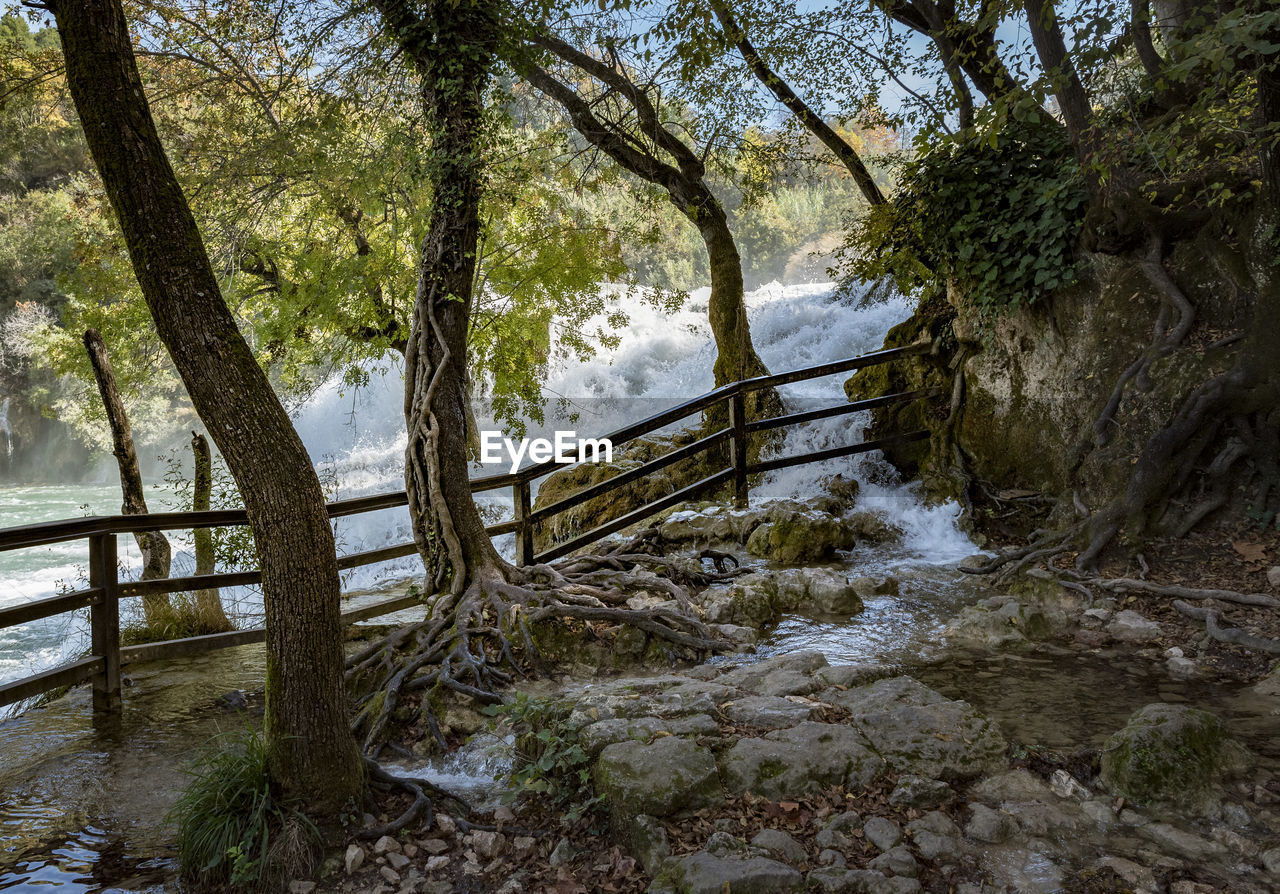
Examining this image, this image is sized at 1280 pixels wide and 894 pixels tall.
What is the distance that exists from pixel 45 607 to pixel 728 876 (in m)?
3.56

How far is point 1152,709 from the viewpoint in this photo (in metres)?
2.78

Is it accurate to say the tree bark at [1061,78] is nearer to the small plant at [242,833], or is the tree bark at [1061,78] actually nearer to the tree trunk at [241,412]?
the tree trunk at [241,412]

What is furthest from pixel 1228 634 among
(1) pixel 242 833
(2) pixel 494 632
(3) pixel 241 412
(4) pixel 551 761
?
(3) pixel 241 412

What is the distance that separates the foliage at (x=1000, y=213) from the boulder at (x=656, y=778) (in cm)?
477

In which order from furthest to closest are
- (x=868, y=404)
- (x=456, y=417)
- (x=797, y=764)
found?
(x=868, y=404) → (x=456, y=417) → (x=797, y=764)

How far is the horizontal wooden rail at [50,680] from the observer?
3.52 meters

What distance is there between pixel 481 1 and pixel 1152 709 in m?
5.01

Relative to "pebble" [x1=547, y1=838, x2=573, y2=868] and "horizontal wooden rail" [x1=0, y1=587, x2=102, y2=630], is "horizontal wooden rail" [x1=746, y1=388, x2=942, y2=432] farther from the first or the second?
"horizontal wooden rail" [x1=0, y1=587, x2=102, y2=630]

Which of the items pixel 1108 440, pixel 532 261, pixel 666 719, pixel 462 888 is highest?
pixel 532 261

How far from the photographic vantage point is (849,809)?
2.53 m

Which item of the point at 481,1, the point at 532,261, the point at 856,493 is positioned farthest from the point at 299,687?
the point at 532,261

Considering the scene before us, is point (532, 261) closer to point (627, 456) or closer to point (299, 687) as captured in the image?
point (627, 456)

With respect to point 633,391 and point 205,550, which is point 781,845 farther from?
point 633,391

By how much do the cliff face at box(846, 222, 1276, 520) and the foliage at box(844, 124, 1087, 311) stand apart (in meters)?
0.24
